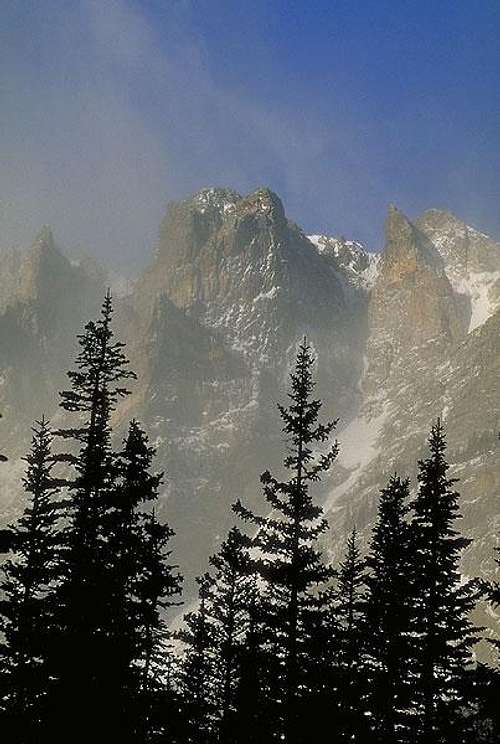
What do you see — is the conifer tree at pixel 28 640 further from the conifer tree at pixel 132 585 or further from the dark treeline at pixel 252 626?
the conifer tree at pixel 132 585

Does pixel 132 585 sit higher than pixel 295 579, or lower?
higher

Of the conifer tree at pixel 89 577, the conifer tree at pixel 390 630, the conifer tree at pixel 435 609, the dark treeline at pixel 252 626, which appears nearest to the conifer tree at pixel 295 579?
the dark treeline at pixel 252 626

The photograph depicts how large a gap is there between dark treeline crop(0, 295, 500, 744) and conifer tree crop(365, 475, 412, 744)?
61 millimetres

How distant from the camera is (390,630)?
24.5 meters

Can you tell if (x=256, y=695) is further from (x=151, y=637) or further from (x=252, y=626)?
(x=151, y=637)

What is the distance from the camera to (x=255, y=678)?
19141mm

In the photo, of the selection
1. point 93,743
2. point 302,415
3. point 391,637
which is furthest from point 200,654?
point 93,743

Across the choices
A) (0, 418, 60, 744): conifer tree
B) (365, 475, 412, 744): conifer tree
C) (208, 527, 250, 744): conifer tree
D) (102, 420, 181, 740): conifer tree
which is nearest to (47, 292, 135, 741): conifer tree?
(102, 420, 181, 740): conifer tree

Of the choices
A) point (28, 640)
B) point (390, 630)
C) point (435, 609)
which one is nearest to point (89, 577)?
point (28, 640)

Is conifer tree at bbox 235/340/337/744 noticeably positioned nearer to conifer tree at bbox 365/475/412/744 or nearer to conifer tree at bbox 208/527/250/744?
conifer tree at bbox 208/527/250/744

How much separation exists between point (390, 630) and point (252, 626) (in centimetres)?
496

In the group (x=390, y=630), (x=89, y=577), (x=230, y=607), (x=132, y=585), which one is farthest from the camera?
(x=230, y=607)

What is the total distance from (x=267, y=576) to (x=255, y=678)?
3577 millimetres

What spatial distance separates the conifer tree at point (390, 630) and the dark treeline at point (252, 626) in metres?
0.06
